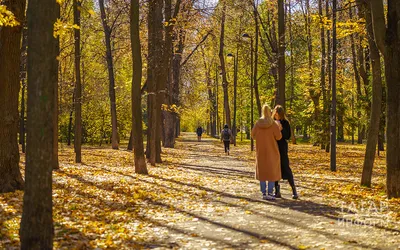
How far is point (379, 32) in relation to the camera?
30.8 feet

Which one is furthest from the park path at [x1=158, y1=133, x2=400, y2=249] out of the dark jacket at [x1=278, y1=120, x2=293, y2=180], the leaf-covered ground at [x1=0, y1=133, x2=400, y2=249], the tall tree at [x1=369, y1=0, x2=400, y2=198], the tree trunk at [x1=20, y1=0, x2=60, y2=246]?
the tree trunk at [x1=20, y1=0, x2=60, y2=246]

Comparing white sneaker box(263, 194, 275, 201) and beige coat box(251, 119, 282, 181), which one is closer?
beige coat box(251, 119, 282, 181)

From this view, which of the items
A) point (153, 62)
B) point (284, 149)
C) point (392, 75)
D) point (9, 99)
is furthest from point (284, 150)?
point (153, 62)

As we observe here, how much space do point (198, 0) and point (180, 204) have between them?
17.8 metres

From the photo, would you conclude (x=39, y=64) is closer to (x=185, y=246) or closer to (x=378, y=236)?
(x=185, y=246)

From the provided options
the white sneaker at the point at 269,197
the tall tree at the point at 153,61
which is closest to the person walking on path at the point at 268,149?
the white sneaker at the point at 269,197

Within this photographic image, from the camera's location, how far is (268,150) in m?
9.51

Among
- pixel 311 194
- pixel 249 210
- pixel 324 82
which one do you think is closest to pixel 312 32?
pixel 324 82

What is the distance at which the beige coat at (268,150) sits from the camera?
9.47m

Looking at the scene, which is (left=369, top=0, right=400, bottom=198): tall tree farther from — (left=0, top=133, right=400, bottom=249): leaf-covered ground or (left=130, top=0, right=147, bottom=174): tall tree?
(left=130, top=0, right=147, bottom=174): tall tree

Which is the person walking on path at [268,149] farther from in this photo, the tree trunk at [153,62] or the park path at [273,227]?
the tree trunk at [153,62]

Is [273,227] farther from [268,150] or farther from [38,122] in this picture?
[38,122]

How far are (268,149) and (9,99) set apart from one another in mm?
5569

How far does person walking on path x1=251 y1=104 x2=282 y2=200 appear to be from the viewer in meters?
9.47
